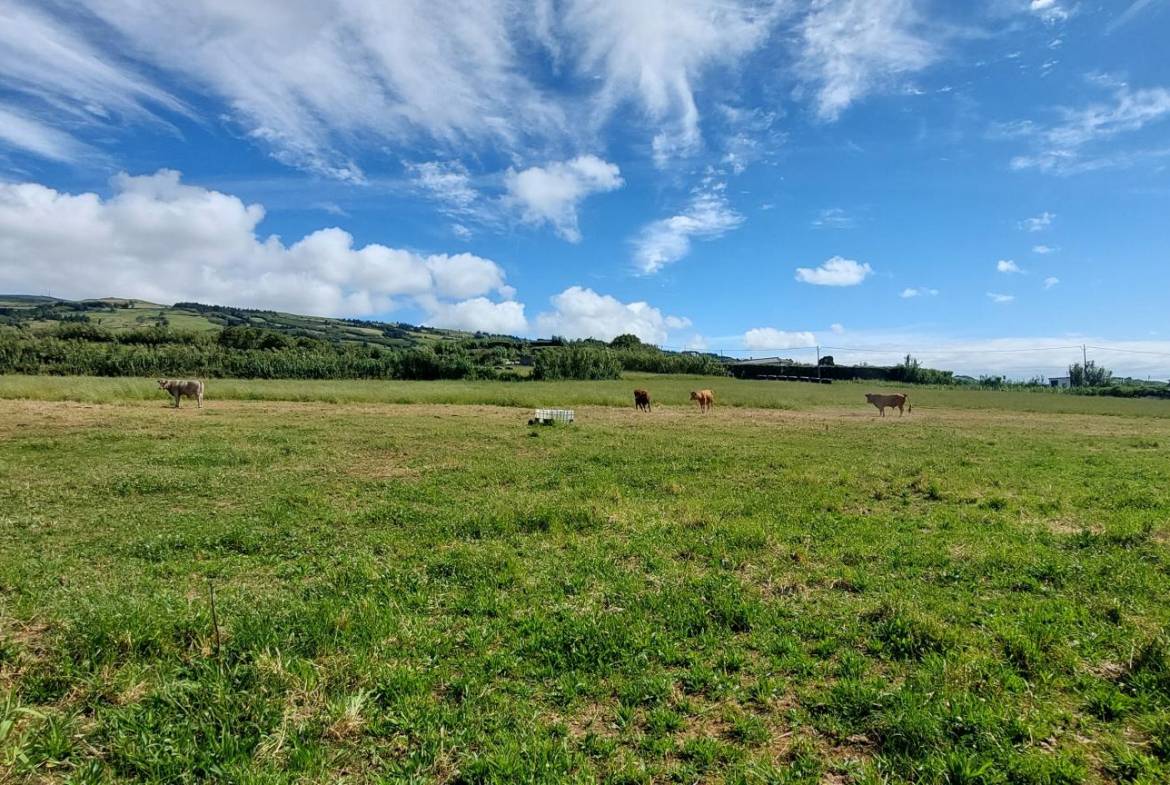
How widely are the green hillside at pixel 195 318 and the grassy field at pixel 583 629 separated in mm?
133627

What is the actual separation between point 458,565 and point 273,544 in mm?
3281

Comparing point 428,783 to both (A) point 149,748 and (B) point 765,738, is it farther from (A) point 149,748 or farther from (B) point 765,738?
(B) point 765,738

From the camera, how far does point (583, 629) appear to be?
18.9 ft

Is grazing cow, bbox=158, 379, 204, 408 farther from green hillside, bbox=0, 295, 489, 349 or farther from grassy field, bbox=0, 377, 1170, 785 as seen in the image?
green hillside, bbox=0, 295, 489, 349

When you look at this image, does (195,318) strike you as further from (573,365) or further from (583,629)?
(583,629)

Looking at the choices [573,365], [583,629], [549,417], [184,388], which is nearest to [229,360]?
[573,365]

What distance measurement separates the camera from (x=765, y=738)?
13.7 feet

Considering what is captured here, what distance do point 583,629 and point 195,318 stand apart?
186 meters

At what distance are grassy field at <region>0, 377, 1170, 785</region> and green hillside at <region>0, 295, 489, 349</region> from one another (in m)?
134

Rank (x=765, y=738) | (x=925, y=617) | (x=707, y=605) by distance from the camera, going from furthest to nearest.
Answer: (x=707, y=605) < (x=925, y=617) < (x=765, y=738)

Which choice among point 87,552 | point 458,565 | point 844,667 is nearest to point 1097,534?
point 844,667

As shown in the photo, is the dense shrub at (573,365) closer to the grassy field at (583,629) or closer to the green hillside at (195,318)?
the green hillside at (195,318)

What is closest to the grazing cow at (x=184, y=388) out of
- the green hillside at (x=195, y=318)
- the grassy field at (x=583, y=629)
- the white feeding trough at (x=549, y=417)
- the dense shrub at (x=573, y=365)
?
the white feeding trough at (x=549, y=417)

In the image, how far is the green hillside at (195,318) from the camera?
137000 millimetres
